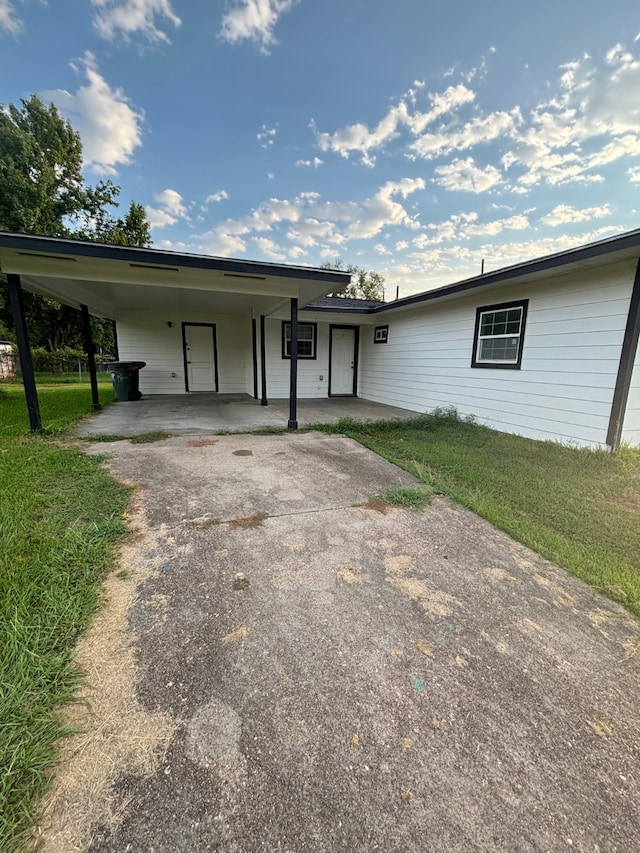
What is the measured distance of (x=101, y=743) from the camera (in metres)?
1.18

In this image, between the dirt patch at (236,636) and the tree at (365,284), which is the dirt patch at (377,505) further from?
the tree at (365,284)

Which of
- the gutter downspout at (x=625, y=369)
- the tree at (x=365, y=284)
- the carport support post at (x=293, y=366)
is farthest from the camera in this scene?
the tree at (x=365, y=284)

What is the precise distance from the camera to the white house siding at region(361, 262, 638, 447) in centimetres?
481

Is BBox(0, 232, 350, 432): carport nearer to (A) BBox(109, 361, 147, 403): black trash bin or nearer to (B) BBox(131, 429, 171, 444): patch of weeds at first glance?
(B) BBox(131, 429, 171, 444): patch of weeds

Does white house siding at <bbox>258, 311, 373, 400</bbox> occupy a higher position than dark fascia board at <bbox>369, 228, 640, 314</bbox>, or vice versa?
dark fascia board at <bbox>369, 228, 640, 314</bbox>

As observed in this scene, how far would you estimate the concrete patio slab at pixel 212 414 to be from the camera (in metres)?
6.22

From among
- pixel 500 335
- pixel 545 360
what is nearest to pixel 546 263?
pixel 545 360

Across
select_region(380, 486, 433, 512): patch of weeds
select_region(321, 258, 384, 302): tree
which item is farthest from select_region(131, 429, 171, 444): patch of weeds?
select_region(321, 258, 384, 302): tree

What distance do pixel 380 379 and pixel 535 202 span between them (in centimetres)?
598

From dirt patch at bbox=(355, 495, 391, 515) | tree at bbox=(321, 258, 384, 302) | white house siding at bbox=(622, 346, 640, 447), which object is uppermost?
tree at bbox=(321, 258, 384, 302)

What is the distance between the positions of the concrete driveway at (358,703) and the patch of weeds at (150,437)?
9.57 ft

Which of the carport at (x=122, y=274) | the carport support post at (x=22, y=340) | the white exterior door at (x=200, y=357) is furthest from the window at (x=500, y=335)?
the white exterior door at (x=200, y=357)

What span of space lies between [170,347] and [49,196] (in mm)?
11325

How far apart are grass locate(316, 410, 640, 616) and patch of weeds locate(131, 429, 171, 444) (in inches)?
110
